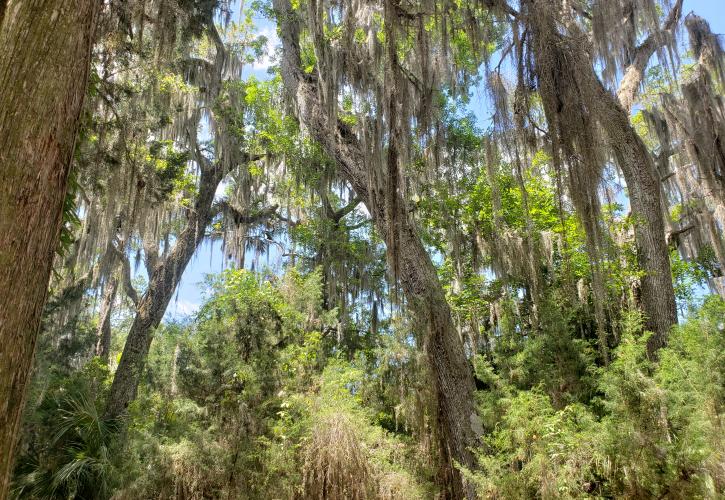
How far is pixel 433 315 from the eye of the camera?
6.63 meters

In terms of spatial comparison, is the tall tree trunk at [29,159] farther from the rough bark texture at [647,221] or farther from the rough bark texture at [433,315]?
the rough bark texture at [647,221]

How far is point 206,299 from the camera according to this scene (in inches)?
340

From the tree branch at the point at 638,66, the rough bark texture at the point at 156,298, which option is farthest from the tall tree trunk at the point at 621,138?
the rough bark texture at the point at 156,298

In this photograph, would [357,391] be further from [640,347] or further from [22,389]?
[22,389]

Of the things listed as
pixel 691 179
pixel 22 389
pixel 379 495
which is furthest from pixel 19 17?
pixel 691 179

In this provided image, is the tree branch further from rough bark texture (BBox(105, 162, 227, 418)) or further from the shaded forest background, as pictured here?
rough bark texture (BBox(105, 162, 227, 418))

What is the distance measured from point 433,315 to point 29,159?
5.16 m

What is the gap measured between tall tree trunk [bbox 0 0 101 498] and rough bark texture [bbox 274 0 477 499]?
464 cm

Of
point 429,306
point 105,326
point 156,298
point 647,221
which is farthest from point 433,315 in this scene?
point 105,326

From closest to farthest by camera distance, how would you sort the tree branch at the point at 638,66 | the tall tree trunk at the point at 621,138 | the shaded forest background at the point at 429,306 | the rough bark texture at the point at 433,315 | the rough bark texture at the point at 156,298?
1. the shaded forest background at the point at 429,306
2. the tall tree trunk at the point at 621,138
3. the rough bark texture at the point at 433,315
4. the rough bark texture at the point at 156,298
5. the tree branch at the point at 638,66

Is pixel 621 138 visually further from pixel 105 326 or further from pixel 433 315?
pixel 105 326

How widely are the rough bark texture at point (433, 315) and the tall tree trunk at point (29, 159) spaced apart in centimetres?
464

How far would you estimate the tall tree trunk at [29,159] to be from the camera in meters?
1.86

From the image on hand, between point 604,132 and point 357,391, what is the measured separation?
501cm
